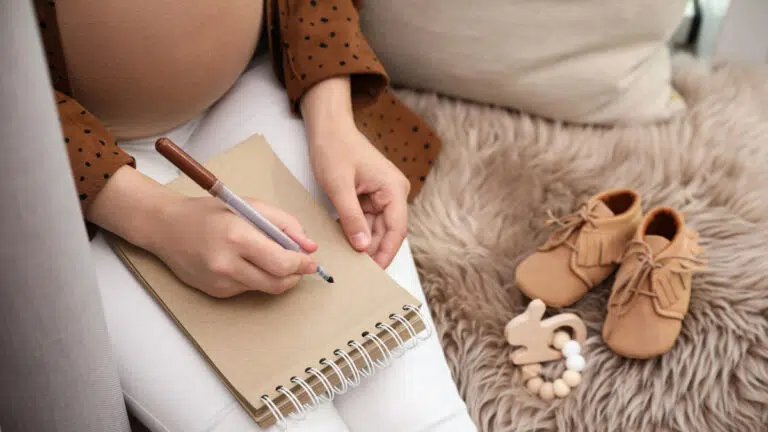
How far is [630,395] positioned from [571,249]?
17cm

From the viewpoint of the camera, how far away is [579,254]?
31.4 inches

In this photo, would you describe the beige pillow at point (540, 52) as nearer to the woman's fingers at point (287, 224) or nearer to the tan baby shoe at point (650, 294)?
the tan baby shoe at point (650, 294)

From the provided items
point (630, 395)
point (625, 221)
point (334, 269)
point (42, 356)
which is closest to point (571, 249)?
point (625, 221)

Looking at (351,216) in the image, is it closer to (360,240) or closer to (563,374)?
(360,240)

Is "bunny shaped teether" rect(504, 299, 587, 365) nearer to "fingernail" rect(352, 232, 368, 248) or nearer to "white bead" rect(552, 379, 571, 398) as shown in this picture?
"white bead" rect(552, 379, 571, 398)

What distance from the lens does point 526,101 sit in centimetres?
94

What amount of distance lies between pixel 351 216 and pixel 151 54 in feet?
→ 0.75

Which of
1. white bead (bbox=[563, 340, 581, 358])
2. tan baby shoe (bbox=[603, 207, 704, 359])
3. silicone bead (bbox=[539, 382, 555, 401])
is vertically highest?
tan baby shoe (bbox=[603, 207, 704, 359])

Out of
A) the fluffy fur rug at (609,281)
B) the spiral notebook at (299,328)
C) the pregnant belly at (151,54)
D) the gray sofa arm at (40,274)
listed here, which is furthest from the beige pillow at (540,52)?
the gray sofa arm at (40,274)

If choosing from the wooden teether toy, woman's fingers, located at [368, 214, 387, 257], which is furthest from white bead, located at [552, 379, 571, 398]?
woman's fingers, located at [368, 214, 387, 257]

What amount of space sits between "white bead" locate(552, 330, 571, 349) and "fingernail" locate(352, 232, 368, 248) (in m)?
0.25

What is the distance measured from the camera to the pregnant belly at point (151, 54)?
61cm

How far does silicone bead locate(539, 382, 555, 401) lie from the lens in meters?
0.74

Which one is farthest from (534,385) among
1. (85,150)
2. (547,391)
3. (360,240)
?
(85,150)
